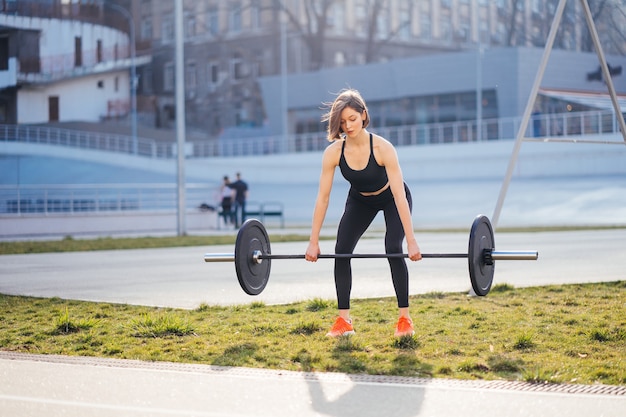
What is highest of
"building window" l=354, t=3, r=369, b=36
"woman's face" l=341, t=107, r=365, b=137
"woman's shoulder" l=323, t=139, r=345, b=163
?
"building window" l=354, t=3, r=369, b=36

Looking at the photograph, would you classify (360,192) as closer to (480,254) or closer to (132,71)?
(480,254)

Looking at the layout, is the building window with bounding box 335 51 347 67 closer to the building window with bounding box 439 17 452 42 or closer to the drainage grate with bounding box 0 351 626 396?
the building window with bounding box 439 17 452 42

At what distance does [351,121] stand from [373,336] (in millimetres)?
1511

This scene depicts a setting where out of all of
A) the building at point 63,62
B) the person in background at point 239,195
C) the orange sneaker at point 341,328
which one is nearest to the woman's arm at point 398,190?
the orange sneaker at point 341,328

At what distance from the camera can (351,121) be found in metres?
6.42

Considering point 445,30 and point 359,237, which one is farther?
point 445,30

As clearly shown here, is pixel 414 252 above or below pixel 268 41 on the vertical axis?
below

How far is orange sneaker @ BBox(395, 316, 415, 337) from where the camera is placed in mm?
6602

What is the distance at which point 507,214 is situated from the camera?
3266 centimetres

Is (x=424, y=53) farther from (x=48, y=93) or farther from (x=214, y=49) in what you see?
(x=48, y=93)

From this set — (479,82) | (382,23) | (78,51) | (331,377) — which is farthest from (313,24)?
Answer: (331,377)


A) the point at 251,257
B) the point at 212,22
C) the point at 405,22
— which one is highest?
the point at 212,22

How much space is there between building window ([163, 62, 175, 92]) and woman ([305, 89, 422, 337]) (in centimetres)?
5791

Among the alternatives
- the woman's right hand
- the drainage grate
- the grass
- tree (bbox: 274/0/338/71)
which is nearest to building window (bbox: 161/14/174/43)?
tree (bbox: 274/0/338/71)
